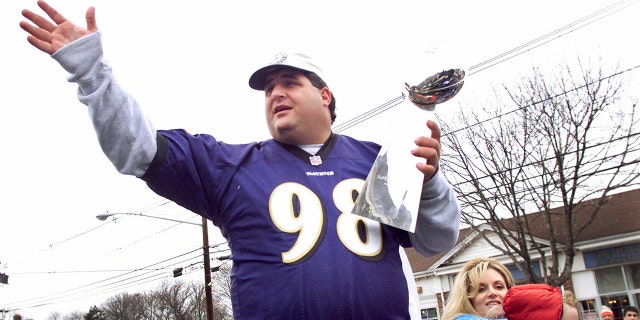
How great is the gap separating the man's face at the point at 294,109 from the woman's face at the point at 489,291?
6.97ft

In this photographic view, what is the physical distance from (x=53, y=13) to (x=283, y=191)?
0.95 meters

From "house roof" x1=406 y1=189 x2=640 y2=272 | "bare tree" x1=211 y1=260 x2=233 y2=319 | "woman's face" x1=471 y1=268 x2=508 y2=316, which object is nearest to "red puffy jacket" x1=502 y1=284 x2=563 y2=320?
"woman's face" x1=471 y1=268 x2=508 y2=316

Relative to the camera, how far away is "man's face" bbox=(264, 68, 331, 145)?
7.18 ft

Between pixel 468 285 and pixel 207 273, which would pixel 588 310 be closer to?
pixel 207 273

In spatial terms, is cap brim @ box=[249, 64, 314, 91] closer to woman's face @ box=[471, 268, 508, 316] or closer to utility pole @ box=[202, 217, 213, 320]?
woman's face @ box=[471, 268, 508, 316]

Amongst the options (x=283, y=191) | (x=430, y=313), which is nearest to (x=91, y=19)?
(x=283, y=191)

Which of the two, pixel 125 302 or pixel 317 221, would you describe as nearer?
pixel 317 221

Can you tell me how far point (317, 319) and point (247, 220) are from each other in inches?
16.8

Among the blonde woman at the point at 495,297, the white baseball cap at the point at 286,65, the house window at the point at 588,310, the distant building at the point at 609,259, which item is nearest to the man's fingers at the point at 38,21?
the white baseball cap at the point at 286,65

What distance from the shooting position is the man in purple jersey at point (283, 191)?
1.70 meters

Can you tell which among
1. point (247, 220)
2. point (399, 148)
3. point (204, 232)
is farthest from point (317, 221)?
point (204, 232)

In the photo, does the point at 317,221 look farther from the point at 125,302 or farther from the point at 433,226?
the point at 125,302

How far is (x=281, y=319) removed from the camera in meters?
1.74

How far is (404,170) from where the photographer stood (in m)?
1.90
